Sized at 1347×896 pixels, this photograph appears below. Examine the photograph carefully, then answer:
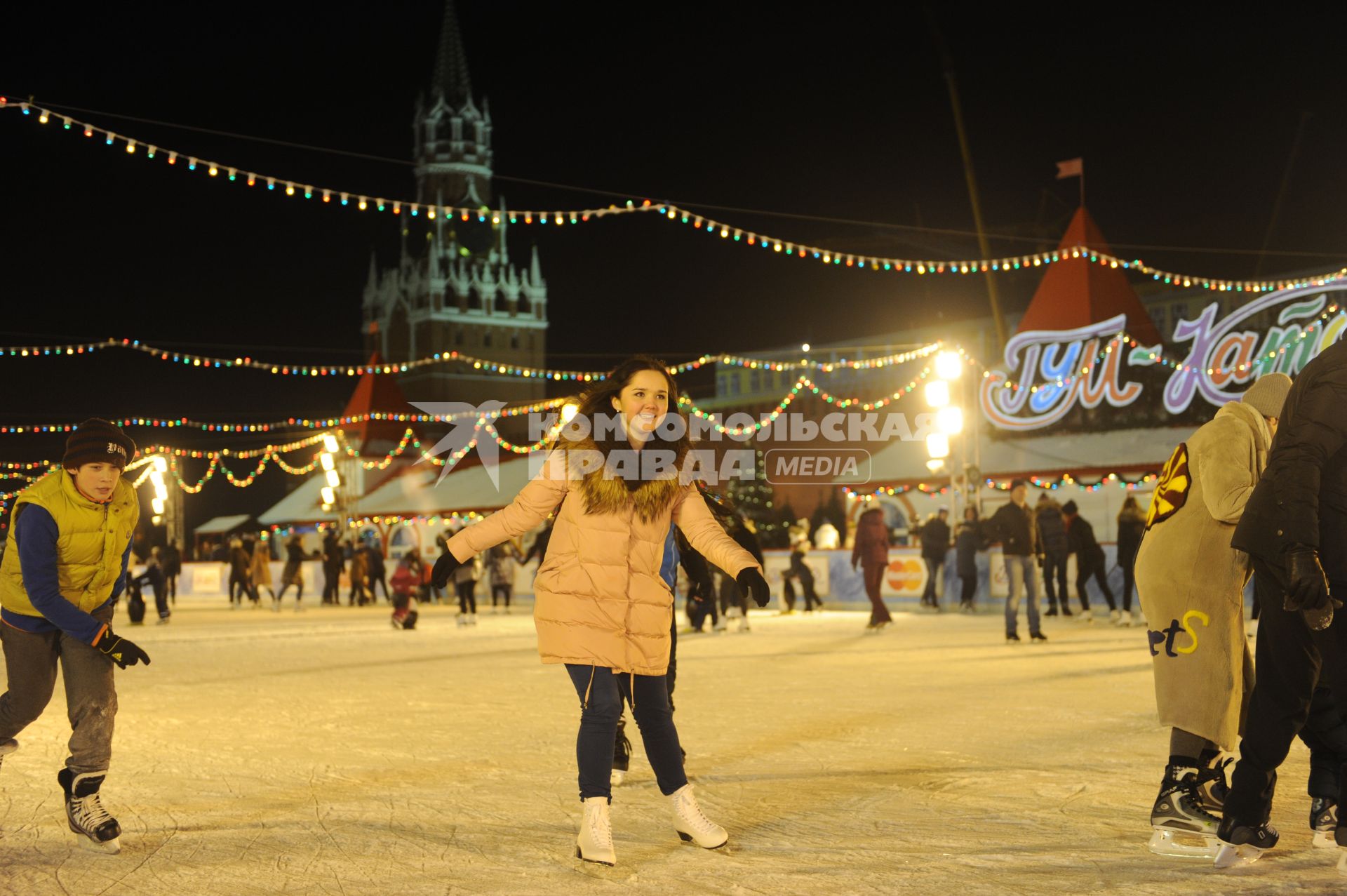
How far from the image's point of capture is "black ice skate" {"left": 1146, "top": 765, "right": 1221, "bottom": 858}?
367cm

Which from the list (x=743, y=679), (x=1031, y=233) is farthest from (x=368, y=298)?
(x=743, y=679)

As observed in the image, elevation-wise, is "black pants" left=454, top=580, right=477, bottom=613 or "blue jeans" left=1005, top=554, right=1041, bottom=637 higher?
"blue jeans" left=1005, top=554, right=1041, bottom=637

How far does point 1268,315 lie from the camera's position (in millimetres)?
37281

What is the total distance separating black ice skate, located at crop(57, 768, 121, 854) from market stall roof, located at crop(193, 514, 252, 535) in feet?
171

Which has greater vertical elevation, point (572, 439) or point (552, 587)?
point (572, 439)

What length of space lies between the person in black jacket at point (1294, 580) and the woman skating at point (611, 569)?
1.34 m

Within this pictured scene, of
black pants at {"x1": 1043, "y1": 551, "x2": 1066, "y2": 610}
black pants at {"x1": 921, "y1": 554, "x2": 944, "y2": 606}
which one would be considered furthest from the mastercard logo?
black pants at {"x1": 1043, "y1": 551, "x2": 1066, "y2": 610}

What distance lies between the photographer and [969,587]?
18.3 metres

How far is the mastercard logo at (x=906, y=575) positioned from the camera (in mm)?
20156

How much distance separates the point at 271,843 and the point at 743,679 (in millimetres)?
5422

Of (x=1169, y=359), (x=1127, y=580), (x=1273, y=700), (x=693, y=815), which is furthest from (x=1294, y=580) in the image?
(x=1169, y=359)

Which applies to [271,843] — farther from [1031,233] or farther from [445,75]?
[445,75]

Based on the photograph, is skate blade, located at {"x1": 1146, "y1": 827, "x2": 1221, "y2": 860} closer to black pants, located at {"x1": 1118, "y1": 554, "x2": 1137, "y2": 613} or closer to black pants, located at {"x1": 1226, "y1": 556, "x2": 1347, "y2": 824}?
black pants, located at {"x1": 1226, "y1": 556, "x2": 1347, "y2": 824}

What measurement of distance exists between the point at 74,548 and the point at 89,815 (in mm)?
783
